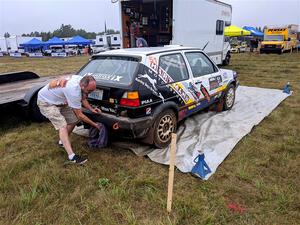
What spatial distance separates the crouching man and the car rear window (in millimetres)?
439

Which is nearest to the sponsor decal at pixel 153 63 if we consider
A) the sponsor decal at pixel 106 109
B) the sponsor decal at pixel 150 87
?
the sponsor decal at pixel 150 87

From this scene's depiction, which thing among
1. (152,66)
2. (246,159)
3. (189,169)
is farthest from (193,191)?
(152,66)

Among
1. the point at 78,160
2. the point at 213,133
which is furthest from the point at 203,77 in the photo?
the point at 78,160

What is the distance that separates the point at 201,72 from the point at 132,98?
1.91m

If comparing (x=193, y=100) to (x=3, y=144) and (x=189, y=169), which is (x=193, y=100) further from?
(x=3, y=144)

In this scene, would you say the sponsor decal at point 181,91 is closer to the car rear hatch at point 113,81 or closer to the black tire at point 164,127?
the black tire at point 164,127

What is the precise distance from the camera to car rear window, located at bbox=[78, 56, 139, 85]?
362cm

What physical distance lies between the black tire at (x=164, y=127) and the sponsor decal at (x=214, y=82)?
1.31m

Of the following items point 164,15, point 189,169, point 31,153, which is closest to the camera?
point 189,169

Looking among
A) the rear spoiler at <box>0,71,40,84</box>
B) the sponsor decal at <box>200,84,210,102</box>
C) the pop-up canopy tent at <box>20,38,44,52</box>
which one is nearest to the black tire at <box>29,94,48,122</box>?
the rear spoiler at <box>0,71,40,84</box>

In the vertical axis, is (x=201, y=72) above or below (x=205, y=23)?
below

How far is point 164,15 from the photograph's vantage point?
10008mm

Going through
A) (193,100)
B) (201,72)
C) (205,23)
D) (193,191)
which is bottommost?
(193,191)

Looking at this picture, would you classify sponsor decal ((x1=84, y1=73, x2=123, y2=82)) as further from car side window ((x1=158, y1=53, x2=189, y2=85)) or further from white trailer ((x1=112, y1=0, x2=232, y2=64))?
white trailer ((x1=112, y1=0, x2=232, y2=64))
